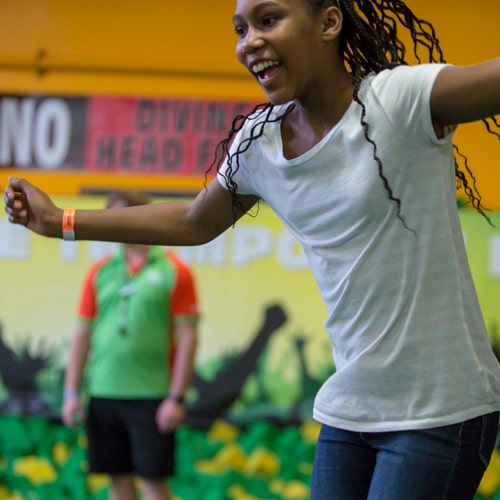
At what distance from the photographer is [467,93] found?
162 centimetres

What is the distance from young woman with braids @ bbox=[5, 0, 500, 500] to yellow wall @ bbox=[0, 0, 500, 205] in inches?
149

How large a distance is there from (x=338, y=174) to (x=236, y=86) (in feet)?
12.8

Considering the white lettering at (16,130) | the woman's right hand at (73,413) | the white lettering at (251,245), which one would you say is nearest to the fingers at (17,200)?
the woman's right hand at (73,413)

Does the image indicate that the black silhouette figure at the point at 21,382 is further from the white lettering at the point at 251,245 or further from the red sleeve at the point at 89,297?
the red sleeve at the point at 89,297

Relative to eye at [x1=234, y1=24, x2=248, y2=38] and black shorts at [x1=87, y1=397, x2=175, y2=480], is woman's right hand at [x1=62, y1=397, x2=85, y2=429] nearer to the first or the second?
black shorts at [x1=87, y1=397, x2=175, y2=480]

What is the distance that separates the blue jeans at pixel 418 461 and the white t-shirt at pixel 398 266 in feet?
0.09

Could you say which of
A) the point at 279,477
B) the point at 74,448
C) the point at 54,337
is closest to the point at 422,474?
the point at 279,477

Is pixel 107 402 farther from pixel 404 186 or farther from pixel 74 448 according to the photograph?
pixel 404 186

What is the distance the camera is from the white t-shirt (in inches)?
68.6

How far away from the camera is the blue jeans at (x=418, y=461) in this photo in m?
1.77

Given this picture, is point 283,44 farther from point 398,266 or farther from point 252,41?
point 398,266

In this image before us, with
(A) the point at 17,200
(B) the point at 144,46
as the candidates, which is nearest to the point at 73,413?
(A) the point at 17,200

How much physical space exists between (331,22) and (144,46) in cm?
401

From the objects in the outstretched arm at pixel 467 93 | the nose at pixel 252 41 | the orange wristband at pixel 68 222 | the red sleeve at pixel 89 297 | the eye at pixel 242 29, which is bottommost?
the red sleeve at pixel 89 297
